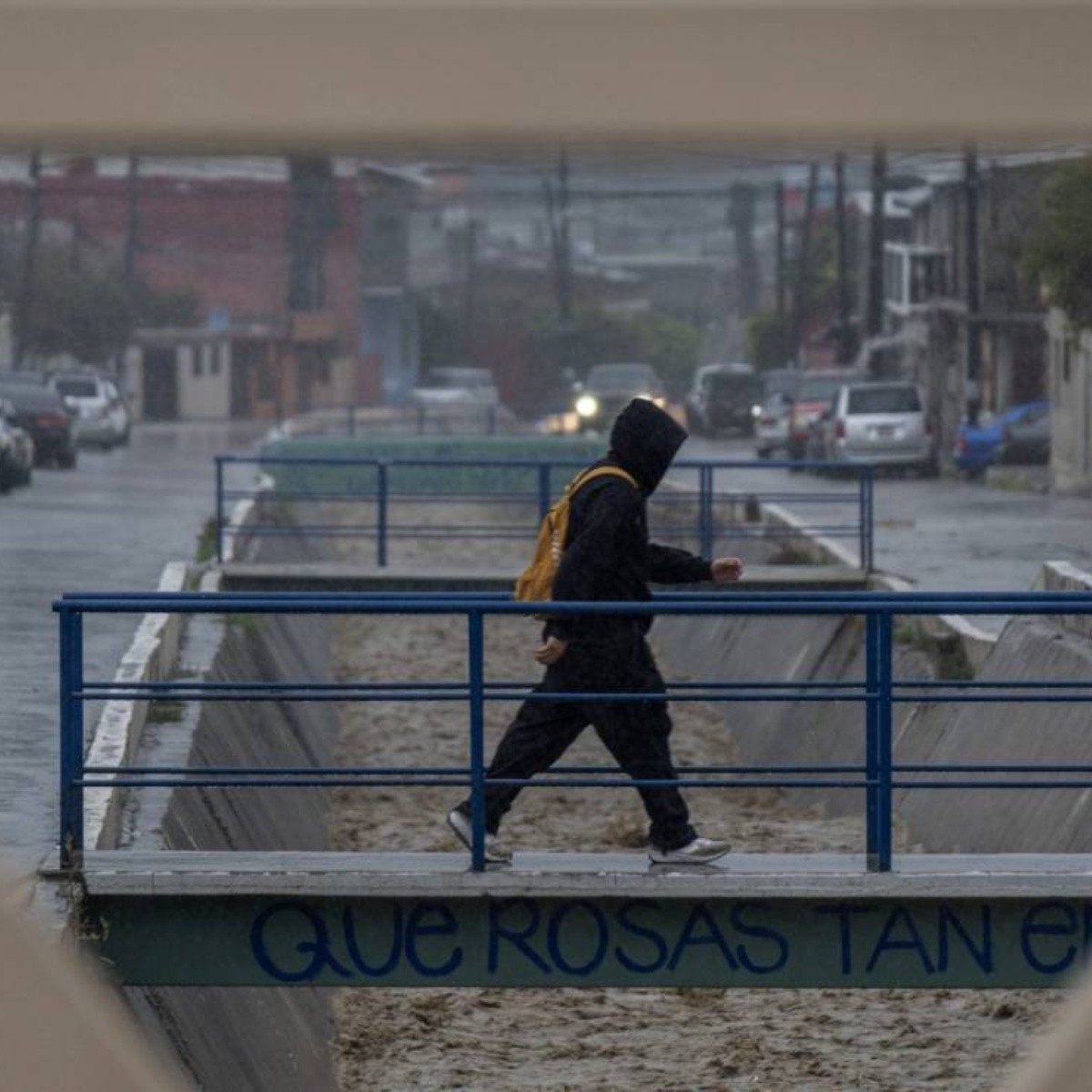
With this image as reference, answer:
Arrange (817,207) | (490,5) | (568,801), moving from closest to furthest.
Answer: (490,5)
(568,801)
(817,207)

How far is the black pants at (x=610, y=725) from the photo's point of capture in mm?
8664

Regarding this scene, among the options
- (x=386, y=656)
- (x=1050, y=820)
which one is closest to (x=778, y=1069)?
(x=1050, y=820)

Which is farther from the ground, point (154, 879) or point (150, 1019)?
point (154, 879)

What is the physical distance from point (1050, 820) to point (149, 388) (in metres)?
51.8

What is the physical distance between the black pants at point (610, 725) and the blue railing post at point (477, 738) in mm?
145

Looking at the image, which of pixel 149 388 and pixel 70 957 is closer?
pixel 70 957

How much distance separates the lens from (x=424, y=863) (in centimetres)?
885

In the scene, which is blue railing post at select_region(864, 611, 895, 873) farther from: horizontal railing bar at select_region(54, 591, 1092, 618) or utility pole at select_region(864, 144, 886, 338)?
utility pole at select_region(864, 144, 886, 338)

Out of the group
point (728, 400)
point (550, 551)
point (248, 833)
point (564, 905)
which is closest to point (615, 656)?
point (550, 551)

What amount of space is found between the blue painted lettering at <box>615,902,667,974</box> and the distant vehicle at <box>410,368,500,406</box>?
46307mm

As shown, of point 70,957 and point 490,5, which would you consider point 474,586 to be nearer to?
point 70,957

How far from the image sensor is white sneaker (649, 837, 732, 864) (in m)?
8.73

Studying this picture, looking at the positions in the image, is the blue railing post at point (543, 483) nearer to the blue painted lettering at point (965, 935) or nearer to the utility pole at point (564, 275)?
the blue painted lettering at point (965, 935)

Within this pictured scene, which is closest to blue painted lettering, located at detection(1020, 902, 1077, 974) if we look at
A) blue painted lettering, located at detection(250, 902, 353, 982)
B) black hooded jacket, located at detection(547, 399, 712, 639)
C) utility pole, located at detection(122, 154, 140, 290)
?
black hooded jacket, located at detection(547, 399, 712, 639)
